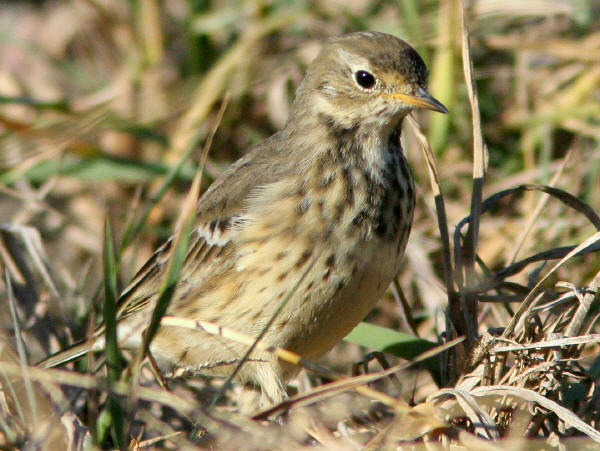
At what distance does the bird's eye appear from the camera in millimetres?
3354

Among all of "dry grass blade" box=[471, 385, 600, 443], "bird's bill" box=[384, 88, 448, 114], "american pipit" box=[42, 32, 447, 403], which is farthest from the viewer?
"bird's bill" box=[384, 88, 448, 114]

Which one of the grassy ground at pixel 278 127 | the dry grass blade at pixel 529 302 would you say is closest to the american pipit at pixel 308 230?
the grassy ground at pixel 278 127

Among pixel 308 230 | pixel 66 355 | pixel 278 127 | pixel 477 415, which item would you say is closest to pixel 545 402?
pixel 477 415

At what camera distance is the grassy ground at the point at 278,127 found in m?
2.72

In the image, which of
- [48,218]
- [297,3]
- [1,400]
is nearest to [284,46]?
[297,3]

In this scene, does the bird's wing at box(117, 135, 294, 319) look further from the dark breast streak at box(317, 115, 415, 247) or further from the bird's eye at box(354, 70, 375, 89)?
the bird's eye at box(354, 70, 375, 89)

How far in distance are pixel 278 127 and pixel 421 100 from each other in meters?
2.03

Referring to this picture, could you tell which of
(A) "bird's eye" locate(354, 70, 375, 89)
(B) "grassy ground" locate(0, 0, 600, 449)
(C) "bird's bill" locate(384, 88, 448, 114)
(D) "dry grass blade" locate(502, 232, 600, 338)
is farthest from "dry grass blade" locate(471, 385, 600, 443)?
(A) "bird's eye" locate(354, 70, 375, 89)

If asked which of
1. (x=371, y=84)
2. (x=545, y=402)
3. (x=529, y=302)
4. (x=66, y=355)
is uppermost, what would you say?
(x=371, y=84)

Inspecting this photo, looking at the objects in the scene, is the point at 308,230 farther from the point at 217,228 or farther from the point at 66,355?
the point at 66,355

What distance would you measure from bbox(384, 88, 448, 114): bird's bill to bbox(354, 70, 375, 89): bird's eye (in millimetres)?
74

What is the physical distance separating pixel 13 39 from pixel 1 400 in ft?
11.7

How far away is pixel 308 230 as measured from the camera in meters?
3.12

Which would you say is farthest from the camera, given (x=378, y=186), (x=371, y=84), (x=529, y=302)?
(x=371, y=84)
